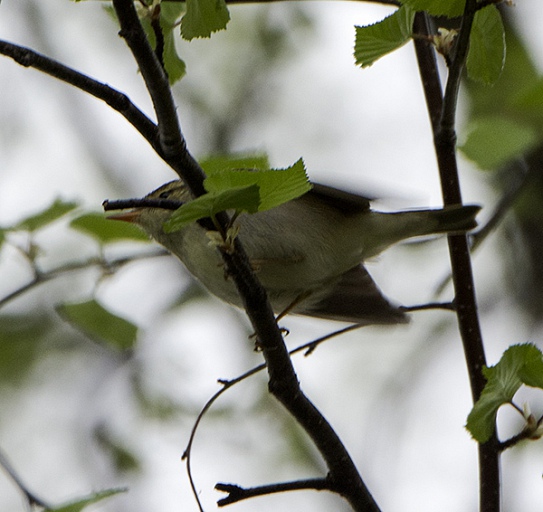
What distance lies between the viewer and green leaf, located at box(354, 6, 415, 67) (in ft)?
6.50

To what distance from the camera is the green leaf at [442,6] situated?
182 cm

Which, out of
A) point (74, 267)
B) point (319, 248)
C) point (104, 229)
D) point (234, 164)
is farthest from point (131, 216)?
point (234, 164)

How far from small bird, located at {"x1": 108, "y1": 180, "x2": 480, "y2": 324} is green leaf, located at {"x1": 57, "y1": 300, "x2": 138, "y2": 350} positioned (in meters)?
0.37

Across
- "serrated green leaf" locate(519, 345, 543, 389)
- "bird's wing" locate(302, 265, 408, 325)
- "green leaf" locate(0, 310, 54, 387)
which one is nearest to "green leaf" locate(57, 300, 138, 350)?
"bird's wing" locate(302, 265, 408, 325)

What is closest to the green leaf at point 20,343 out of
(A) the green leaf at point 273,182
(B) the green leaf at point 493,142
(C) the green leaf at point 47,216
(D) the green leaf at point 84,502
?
(C) the green leaf at point 47,216

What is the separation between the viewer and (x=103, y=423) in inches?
232

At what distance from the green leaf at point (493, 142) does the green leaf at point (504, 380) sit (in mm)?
1310

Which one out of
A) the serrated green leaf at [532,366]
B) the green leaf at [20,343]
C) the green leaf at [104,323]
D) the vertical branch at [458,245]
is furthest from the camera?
the green leaf at [20,343]

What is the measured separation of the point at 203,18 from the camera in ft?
5.91

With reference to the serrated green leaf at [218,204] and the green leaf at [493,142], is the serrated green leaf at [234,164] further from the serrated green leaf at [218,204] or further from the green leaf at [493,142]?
the green leaf at [493,142]

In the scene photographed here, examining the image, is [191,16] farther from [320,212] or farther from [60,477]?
[60,477]

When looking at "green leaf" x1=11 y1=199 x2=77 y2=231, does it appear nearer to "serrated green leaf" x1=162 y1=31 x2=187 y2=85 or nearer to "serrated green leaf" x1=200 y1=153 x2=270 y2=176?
"serrated green leaf" x1=200 y1=153 x2=270 y2=176

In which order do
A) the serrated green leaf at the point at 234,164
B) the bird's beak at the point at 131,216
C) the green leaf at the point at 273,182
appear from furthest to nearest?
the bird's beak at the point at 131,216 → the serrated green leaf at the point at 234,164 → the green leaf at the point at 273,182

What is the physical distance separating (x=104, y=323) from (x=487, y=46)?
1873 mm
